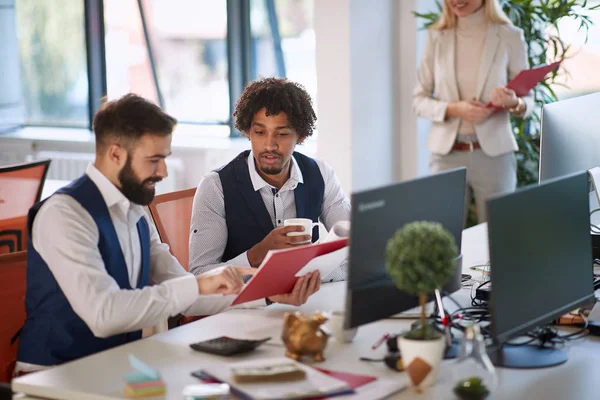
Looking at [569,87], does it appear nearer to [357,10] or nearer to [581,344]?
[357,10]

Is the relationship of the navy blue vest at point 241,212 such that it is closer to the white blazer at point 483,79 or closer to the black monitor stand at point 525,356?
the black monitor stand at point 525,356

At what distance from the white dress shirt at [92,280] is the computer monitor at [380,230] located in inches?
17.1

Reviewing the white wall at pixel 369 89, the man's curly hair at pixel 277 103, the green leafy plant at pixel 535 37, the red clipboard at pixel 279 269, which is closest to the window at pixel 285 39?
the white wall at pixel 369 89

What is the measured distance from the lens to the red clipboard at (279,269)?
209 cm

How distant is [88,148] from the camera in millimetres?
6145

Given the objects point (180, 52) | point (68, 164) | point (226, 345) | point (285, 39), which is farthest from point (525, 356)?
point (68, 164)

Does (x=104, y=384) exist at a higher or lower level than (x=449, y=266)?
lower

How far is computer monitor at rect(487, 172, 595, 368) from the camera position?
6.07 ft

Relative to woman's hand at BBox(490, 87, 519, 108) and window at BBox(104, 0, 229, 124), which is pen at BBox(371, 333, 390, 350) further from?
window at BBox(104, 0, 229, 124)

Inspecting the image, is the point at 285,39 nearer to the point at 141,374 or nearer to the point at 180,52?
the point at 180,52

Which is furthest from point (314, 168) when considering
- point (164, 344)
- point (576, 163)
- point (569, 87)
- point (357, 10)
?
point (569, 87)

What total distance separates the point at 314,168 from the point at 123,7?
365 centimetres

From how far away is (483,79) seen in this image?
4.39m

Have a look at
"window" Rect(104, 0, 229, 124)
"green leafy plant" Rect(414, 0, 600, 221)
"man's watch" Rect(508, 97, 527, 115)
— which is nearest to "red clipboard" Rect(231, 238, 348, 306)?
"man's watch" Rect(508, 97, 527, 115)
